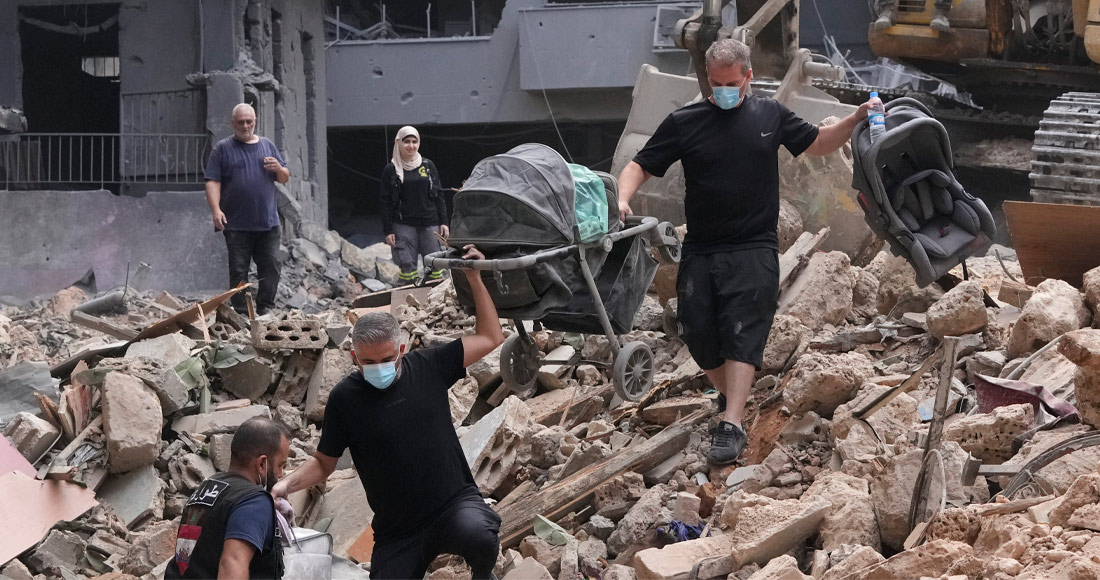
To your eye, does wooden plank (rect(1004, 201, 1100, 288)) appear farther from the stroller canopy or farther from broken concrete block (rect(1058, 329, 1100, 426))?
the stroller canopy

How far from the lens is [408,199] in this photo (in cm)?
1009

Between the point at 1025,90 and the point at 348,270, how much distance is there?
8764 millimetres

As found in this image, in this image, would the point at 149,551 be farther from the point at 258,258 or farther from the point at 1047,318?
the point at 1047,318

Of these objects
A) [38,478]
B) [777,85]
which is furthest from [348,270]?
[38,478]

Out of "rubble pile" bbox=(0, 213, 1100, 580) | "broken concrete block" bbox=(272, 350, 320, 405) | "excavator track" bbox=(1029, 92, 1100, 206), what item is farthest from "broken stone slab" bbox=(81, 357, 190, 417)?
"excavator track" bbox=(1029, 92, 1100, 206)

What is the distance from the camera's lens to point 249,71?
15281 mm

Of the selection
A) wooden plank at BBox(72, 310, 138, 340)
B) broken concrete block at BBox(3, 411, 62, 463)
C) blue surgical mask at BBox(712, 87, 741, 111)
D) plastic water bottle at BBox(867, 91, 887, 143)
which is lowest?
broken concrete block at BBox(3, 411, 62, 463)

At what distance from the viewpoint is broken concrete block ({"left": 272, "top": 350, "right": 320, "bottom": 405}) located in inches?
295

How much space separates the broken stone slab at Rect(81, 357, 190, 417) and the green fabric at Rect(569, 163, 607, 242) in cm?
281

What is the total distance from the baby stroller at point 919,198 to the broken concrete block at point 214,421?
3485mm

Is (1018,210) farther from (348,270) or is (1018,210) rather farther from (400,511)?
(348,270)

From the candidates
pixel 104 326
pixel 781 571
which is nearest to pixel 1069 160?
A: pixel 781 571

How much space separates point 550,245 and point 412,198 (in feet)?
16.9

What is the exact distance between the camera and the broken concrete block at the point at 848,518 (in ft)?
14.2
